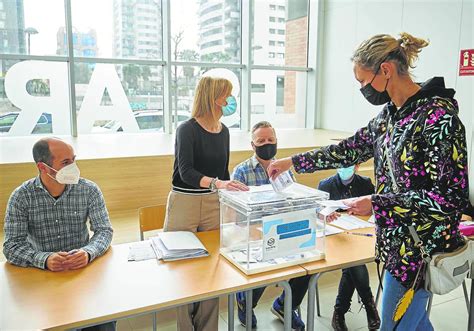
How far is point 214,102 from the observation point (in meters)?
2.45

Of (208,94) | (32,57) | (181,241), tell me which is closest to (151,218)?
(181,241)

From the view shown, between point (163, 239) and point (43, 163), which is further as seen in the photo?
point (163, 239)

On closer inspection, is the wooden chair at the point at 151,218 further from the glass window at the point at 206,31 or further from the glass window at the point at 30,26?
the glass window at the point at 206,31

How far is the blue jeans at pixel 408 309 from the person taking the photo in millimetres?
1652

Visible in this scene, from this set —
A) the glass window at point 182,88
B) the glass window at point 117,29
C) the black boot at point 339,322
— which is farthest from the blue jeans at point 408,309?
the glass window at point 117,29

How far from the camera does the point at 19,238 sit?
189 cm

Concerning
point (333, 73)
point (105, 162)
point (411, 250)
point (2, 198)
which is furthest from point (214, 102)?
point (333, 73)

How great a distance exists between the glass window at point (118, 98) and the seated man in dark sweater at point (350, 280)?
363 cm

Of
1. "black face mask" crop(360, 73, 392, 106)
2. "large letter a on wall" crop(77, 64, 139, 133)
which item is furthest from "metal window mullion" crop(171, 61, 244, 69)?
"black face mask" crop(360, 73, 392, 106)

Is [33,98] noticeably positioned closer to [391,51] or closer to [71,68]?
[71,68]

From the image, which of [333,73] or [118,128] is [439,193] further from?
[333,73]

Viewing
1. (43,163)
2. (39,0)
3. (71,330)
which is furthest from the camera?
(39,0)

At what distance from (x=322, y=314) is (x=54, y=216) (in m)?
1.90

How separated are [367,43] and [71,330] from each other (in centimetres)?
145
